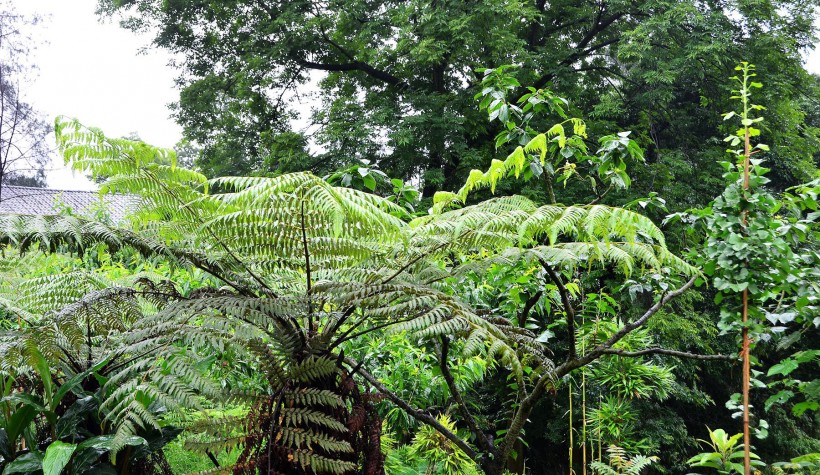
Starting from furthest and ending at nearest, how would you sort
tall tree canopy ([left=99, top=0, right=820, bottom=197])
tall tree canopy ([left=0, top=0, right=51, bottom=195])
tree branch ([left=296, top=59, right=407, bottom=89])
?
tall tree canopy ([left=0, top=0, right=51, bottom=195]) < tree branch ([left=296, top=59, right=407, bottom=89]) < tall tree canopy ([left=99, top=0, right=820, bottom=197])

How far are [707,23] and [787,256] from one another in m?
6.65

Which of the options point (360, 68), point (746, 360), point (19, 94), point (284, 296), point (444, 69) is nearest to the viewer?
point (746, 360)

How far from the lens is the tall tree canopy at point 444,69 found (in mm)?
7227

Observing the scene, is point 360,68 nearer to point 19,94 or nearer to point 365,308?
point 365,308

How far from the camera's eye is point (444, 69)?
27.9ft

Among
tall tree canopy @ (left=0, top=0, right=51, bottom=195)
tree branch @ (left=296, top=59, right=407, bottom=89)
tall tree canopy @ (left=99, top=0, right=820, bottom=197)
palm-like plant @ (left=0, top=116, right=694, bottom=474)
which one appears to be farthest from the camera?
tall tree canopy @ (left=0, top=0, right=51, bottom=195)

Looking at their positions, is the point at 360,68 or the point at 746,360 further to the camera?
the point at 360,68

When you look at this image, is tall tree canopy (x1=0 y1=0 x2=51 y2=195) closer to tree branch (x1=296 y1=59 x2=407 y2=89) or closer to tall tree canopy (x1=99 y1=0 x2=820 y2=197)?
tall tree canopy (x1=99 y1=0 x2=820 y2=197)

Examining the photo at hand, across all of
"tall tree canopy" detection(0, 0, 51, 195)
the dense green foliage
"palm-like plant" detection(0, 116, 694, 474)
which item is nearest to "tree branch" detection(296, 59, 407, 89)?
the dense green foliage

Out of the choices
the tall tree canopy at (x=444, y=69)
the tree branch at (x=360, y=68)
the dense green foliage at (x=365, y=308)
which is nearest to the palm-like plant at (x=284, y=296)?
the dense green foliage at (x=365, y=308)

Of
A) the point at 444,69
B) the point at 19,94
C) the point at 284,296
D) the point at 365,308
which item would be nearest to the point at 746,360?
the point at 365,308

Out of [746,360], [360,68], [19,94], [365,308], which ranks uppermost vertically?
[19,94]

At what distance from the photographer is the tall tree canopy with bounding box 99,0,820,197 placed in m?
7.23

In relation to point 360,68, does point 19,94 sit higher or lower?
higher
